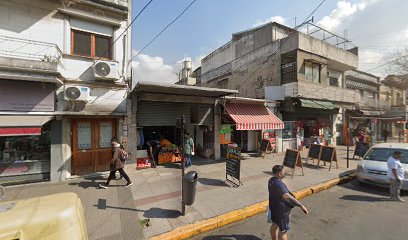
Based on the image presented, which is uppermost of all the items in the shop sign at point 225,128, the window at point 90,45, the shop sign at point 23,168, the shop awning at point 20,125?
the window at point 90,45

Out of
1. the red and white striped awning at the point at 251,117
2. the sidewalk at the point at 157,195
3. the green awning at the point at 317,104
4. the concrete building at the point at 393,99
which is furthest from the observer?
the concrete building at the point at 393,99

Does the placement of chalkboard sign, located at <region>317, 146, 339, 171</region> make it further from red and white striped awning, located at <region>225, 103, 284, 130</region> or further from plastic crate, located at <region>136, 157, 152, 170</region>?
plastic crate, located at <region>136, 157, 152, 170</region>

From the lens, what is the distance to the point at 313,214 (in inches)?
237

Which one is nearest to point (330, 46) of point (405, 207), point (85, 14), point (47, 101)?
point (405, 207)

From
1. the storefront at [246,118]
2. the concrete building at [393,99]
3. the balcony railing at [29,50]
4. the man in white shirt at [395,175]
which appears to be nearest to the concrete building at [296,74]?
the storefront at [246,118]

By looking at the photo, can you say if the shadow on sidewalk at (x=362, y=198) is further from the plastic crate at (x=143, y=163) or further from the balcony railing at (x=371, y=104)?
the balcony railing at (x=371, y=104)

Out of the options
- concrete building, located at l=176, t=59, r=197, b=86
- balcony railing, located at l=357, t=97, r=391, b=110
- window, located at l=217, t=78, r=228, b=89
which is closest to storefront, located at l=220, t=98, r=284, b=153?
window, located at l=217, t=78, r=228, b=89

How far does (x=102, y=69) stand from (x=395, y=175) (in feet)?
36.8

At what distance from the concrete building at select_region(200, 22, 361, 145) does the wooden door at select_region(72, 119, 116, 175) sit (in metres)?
10.9

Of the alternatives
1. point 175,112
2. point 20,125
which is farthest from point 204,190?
point 20,125

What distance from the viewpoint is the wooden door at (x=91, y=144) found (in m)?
8.80

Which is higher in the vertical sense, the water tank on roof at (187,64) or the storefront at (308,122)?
the water tank on roof at (187,64)

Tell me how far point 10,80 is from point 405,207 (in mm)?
13551

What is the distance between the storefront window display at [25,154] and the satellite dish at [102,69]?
2884 mm
